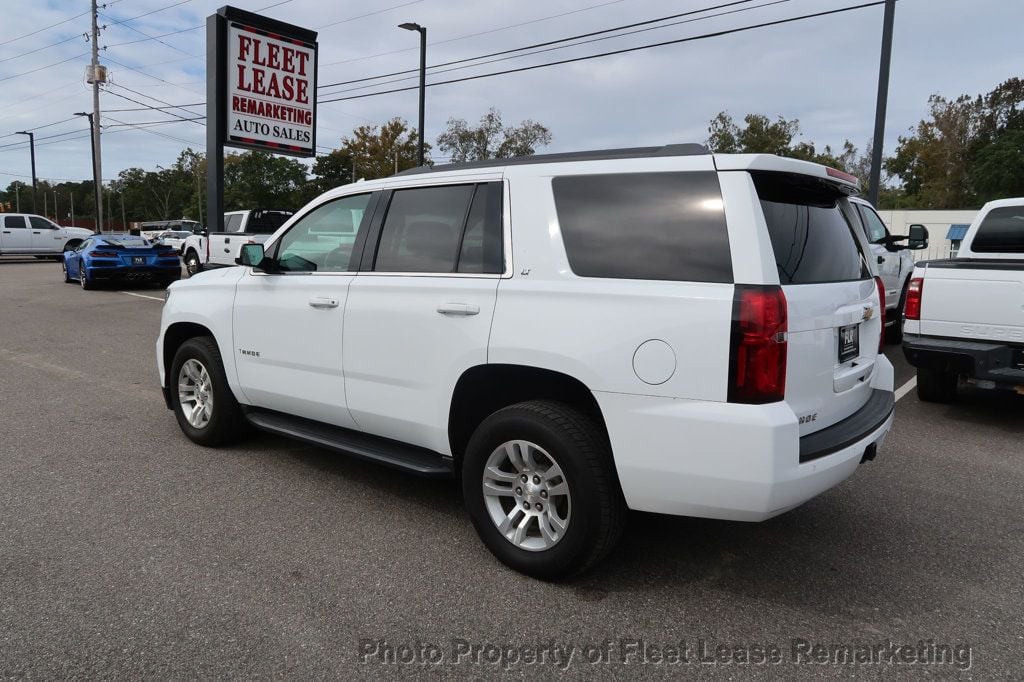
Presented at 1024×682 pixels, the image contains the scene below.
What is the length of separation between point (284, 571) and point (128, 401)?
4.17m

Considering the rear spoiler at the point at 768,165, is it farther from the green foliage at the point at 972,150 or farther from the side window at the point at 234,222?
the green foliage at the point at 972,150

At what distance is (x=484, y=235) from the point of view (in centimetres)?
360

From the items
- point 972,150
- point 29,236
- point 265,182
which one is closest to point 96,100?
point 29,236

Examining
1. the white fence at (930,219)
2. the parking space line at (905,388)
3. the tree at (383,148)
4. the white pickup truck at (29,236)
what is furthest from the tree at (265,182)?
the parking space line at (905,388)

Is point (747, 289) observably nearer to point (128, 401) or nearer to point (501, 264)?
point (501, 264)

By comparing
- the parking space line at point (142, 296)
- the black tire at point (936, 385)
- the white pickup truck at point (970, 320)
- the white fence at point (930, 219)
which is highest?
the white fence at point (930, 219)

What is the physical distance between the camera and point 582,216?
331 cm

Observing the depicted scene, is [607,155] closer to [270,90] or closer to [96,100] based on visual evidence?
[270,90]

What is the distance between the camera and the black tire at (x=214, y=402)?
500 centimetres

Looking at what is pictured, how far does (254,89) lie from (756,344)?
40.4 feet

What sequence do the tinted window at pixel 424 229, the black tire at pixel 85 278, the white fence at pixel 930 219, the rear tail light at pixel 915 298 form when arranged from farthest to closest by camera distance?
the white fence at pixel 930 219 → the black tire at pixel 85 278 → the rear tail light at pixel 915 298 → the tinted window at pixel 424 229

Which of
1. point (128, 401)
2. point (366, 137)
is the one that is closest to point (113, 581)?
point (128, 401)

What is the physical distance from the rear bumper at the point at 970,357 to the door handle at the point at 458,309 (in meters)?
4.48

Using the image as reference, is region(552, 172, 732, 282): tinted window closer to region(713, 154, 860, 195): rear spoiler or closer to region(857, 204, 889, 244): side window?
region(713, 154, 860, 195): rear spoiler
